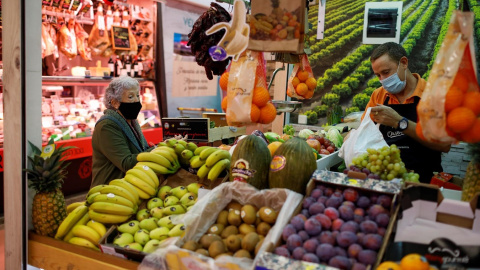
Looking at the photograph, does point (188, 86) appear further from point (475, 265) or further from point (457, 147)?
point (475, 265)

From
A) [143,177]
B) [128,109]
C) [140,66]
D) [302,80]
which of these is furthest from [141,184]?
[140,66]

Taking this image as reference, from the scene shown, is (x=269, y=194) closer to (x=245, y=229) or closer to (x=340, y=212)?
(x=245, y=229)

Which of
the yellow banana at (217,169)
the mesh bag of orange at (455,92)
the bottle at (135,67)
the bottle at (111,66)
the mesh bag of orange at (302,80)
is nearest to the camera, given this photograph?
the mesh bag of orange at (455,92)

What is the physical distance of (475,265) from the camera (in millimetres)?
1536

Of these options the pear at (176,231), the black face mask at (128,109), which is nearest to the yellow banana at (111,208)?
the pear at (176,231)

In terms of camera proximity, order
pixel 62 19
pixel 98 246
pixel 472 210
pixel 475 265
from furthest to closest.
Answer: pixel 62 19 → pixel 98 246 → pixel 472 210 → pixel 475 265

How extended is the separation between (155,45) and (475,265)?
257 inches

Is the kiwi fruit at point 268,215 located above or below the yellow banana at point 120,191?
above

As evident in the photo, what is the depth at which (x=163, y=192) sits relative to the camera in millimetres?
2553

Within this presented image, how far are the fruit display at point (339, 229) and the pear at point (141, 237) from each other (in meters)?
0.80

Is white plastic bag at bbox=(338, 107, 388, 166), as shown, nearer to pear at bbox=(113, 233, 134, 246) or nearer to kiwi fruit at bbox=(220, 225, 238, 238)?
kiwi fruit at bbox=(220, 225, 238, 238)

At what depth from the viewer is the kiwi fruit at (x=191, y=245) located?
1.81 m

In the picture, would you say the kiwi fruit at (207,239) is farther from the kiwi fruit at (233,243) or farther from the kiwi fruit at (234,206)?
the kiwi fruit at (234,206)

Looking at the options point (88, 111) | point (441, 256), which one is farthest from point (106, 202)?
point (88, 111)
